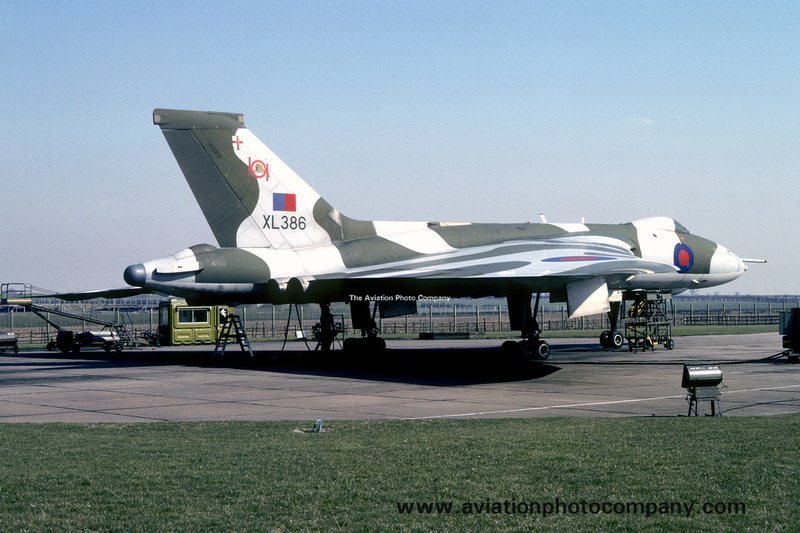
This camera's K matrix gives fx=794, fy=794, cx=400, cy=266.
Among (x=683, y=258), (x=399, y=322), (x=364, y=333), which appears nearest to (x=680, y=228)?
(x=683, y=258)

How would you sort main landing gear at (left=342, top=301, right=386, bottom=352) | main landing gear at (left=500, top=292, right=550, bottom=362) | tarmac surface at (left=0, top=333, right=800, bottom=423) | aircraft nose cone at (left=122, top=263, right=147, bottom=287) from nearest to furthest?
tarmac surface at (left=0, top=333, right=800, bottom=423) < aircraft nose cone at (left=122, top=263, right=147, bottom=287) < main landing gear at (left=500, top=292, right=550, bottom=362) < main landing gear at (left=342, top=301, right=386, bottom=352)

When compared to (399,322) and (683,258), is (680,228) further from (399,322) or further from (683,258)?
(399,322)

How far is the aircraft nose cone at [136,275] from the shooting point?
20094mm

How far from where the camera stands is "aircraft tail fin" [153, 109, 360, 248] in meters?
22.9

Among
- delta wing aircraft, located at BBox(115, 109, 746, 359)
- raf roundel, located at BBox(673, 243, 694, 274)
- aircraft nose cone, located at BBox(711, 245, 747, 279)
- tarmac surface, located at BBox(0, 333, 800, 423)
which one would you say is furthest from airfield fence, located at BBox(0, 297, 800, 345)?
aircraft nose cone, located at BBox(711, 245, 747, 279)

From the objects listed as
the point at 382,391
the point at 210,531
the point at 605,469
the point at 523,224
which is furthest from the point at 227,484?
the point at 523,224

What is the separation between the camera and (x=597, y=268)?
21.3 metres

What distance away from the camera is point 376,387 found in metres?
17.1

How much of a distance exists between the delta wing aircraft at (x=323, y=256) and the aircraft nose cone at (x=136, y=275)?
0.03 m

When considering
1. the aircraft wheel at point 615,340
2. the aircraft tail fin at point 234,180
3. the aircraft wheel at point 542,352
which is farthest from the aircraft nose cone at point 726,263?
the aircraft tail fin at point 234,180

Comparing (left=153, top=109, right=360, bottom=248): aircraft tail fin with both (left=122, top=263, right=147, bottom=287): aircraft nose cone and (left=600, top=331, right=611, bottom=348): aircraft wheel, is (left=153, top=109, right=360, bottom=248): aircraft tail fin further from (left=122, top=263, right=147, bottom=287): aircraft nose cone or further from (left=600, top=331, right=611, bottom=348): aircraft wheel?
(left=600, top=331, right=611, bottom=348): aircraft wheel

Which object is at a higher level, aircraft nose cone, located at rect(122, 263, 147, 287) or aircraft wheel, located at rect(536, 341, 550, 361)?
aircraft nose cone, located at rect(122, 263, 147, 287)

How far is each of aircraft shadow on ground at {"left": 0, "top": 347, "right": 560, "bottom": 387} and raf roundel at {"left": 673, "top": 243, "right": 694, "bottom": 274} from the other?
749 cm

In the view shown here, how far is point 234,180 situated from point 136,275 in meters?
4.44
